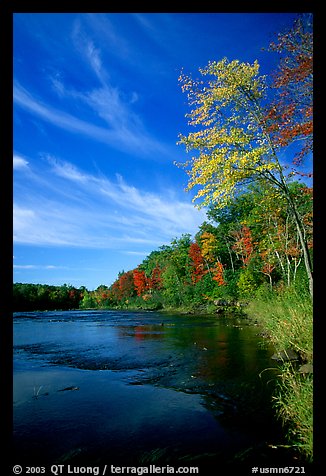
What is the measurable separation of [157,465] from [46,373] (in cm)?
560

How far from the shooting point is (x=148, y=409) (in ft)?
18.2

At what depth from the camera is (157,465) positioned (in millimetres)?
3773

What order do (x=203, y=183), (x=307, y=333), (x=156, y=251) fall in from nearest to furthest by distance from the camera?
1. (x=307, y=333)
2. (x=203, y=183)
3. (x=156, y=251)

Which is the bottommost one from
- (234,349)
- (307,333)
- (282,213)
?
(234,349)

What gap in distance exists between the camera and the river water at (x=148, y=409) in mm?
4062

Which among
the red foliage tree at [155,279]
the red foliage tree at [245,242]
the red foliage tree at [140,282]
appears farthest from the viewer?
the red foliage tree at [140,282]

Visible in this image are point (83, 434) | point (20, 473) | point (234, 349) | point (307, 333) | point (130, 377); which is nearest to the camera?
point (20, 473)

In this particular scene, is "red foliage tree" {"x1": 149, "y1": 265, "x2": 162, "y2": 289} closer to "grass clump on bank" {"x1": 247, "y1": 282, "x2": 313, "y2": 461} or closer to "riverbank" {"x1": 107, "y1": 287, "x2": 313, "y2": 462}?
"riverbank" {"x1": 107, "y1": 287, "x2": 313, "y2": 462}

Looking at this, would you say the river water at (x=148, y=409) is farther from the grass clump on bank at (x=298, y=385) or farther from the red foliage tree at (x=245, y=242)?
the red foliage tree at (x=245, y=242)

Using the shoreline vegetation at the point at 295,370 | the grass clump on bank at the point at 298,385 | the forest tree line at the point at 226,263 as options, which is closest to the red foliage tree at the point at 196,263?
the forest tree line at the point at 226,263

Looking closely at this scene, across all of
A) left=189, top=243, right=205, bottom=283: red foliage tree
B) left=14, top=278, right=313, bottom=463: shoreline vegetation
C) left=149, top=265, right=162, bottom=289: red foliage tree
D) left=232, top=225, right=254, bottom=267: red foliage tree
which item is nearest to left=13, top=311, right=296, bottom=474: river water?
left=14, top=278, right=313, bottom=463: shoreline vegetation

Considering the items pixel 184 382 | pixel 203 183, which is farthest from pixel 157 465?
pixel 203 183

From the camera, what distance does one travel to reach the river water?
4062 millimetres
